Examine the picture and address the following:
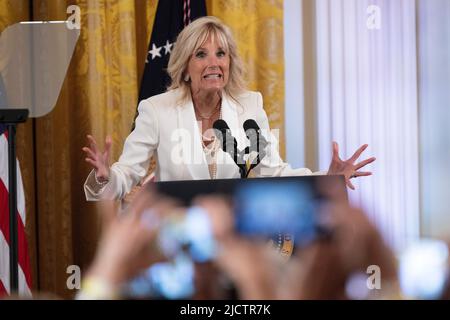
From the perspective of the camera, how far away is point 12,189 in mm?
1221

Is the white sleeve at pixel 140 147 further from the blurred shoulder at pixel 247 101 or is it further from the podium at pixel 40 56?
the podium at pixel 40 56

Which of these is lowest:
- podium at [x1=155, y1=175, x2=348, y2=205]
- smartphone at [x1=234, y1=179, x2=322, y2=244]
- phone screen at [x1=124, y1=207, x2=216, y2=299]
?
phone screen at [x1=124, y1=207, x2=216, y2=299]

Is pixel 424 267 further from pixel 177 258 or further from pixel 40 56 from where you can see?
pixel 40 56

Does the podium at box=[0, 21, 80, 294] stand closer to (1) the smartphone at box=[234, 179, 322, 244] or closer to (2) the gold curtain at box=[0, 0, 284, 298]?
(2) the gold curtain at box=[0, 0, 284, 298]

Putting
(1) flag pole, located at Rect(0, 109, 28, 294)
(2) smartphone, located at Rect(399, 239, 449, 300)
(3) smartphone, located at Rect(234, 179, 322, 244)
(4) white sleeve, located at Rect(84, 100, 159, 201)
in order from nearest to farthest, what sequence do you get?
1. (2) smartphone, located at Rect(399, 239, 449, 300)
2. (3) smartphone, located at Rect(234, 179, 322, 244)
3. (1) flag pole, located at Rect(0, 109, 28, 294)
4. (4) white sleeve, located at Rect(84, 100, 159, 201)

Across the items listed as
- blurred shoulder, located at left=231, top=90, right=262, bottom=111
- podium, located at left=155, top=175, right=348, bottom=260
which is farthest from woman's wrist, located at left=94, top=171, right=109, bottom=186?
podium, located at left=155, top=175, right=348, bottom=260

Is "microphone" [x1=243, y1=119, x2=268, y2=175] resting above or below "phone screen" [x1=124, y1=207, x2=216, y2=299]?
above

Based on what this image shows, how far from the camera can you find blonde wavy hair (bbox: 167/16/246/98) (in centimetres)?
237

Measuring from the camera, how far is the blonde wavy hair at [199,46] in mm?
2373

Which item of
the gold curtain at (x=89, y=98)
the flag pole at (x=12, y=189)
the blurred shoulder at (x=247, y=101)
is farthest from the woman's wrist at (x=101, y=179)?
the gold curtain at (x=89, y=98)

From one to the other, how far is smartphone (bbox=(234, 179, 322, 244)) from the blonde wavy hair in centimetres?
174

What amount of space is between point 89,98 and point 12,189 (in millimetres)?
2073
